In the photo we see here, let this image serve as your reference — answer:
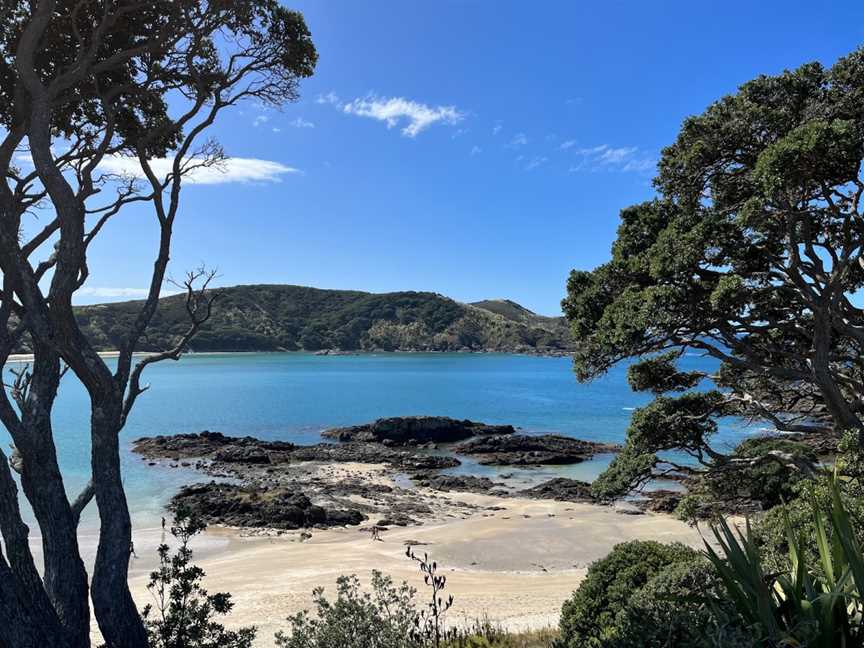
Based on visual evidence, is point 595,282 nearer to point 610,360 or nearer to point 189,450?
point 610,360

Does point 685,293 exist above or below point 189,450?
above

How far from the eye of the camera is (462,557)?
2053 centimetres

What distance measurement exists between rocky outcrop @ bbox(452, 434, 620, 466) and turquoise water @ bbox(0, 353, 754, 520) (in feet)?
6.91

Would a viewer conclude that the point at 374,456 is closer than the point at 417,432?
Yes

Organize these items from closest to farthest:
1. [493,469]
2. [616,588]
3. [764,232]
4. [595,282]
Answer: [616,588] < [764,232] < [595,282] < [493,469]

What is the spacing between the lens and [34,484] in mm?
5980

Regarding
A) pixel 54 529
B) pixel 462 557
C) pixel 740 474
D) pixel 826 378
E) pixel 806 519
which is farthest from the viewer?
pixel 462 557

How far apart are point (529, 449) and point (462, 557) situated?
25.3 metres

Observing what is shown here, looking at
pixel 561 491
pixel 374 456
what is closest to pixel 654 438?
pixel 561 491

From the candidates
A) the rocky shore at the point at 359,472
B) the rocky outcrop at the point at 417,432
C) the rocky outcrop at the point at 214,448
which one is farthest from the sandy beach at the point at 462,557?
the rocky outcrop at the point at 417,432

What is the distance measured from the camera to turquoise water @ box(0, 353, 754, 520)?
39469 mm

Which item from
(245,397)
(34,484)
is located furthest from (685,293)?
(245,397)

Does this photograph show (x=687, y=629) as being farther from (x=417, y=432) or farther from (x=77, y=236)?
(x=417, y=432)

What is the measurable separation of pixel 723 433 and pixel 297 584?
45.1 metres
